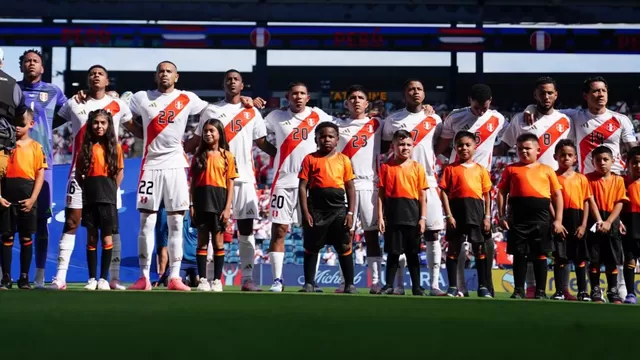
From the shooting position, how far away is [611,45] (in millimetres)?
25000

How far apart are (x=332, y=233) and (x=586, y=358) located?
511 cm

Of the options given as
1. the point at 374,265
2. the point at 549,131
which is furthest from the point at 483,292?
the point at 549,131

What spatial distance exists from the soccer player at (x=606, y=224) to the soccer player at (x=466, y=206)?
3.26 feet

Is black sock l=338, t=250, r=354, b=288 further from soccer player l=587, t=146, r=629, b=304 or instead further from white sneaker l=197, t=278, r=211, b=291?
soccer player l=587, t=146, r=629, b=304

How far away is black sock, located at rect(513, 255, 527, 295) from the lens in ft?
26.7

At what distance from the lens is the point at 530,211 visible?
821 centimetres

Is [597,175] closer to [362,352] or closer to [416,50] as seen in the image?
[362,352]

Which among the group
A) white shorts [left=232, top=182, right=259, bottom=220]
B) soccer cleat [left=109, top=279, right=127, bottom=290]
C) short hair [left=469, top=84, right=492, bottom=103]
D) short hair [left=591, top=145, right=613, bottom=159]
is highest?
short hair [left=469, top=84, right=492, bottom=103]

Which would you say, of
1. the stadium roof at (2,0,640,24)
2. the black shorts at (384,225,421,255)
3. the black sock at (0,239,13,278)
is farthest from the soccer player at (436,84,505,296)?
the stadium roof at (2,0,640,24)

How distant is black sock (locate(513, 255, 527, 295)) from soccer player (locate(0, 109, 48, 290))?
168 inches

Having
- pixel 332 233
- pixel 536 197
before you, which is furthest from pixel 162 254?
pixel 536 197

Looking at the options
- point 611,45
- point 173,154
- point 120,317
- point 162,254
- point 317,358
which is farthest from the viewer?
point 611,45

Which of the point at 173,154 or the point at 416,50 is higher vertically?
the point at 416,50

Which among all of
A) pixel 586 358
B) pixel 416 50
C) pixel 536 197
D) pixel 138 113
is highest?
pixel 416 50
